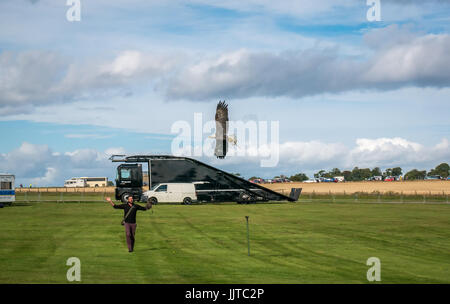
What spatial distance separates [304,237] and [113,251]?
9069mm

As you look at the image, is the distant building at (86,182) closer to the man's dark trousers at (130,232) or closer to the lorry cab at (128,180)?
the lorry cab at (128,180)

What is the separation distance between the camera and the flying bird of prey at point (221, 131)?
162 feet

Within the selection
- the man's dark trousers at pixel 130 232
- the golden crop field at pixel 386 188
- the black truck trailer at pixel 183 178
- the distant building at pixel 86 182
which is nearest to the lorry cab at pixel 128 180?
the black truck trailer at pixel 183 178

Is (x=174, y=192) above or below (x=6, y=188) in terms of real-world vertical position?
below

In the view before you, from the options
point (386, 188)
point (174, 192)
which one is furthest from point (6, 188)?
point (386, 188)

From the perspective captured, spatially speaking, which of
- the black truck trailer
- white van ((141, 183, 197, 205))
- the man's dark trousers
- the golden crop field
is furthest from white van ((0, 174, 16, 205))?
the golden crop field

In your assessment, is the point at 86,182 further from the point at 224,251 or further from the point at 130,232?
the point at 224,251

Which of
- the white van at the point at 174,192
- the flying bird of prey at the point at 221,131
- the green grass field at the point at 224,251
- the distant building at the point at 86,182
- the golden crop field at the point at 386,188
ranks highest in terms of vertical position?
the flying bird of prey at the point at 221,131

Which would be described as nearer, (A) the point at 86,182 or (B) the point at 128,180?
(B) the point at 128,180

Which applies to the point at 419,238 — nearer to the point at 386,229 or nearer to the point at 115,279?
the point at 386,229

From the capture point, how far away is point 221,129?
164ft

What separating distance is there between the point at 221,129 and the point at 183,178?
22.9 feet

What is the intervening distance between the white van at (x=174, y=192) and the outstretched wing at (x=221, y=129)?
548 centimetres
